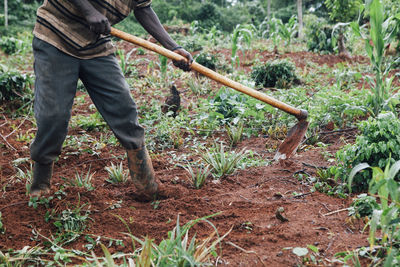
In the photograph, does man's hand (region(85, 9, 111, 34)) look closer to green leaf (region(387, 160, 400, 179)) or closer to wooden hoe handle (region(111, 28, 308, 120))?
wooden hoe handle (region(111, 28, 308, 120))

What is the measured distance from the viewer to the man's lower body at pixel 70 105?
2.24 meters

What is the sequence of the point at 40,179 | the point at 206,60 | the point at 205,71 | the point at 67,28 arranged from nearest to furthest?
the point at 67,28, the point at 40,179, the point at 205,71, the point at 206,60

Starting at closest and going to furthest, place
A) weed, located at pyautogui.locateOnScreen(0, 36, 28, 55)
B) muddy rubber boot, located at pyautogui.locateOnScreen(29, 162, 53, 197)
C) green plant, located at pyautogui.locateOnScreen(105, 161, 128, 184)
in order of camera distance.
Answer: muddy rubber boot, located at pyautogui.locateOnScreen(29, 162, 53, 197) → green plant, located at pyautogui.locateOnScreen(105, 161, 128, 184) → weed, located at pyautogui.locateOnScreen(0, 36, 28, 55)

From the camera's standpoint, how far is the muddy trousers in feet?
7.35

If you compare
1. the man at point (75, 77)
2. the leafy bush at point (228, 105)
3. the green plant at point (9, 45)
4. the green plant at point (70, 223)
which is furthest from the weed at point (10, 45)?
the green plant at point (70, 223)

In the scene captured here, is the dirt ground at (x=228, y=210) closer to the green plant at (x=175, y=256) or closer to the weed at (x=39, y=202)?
the weed at (x=39, y=202)

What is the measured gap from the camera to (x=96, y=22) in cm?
217

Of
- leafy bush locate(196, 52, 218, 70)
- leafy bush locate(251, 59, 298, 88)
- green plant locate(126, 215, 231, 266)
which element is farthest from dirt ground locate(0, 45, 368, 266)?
leafy bush locate(196, 52, 218, 70)

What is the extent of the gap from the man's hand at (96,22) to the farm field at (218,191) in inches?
44.0

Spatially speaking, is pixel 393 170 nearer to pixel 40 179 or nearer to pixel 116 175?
pixel 116 175

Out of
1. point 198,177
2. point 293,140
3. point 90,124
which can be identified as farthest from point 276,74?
point 198,177

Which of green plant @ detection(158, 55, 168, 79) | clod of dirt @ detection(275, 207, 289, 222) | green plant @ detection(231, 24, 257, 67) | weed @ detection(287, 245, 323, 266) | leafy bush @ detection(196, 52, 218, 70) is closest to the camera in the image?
weed @ detection(287, 245, 323, 266)

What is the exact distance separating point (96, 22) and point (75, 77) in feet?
1.25

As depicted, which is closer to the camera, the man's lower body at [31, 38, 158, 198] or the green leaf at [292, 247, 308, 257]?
the green leaf at [292, 247, 308, 257]
